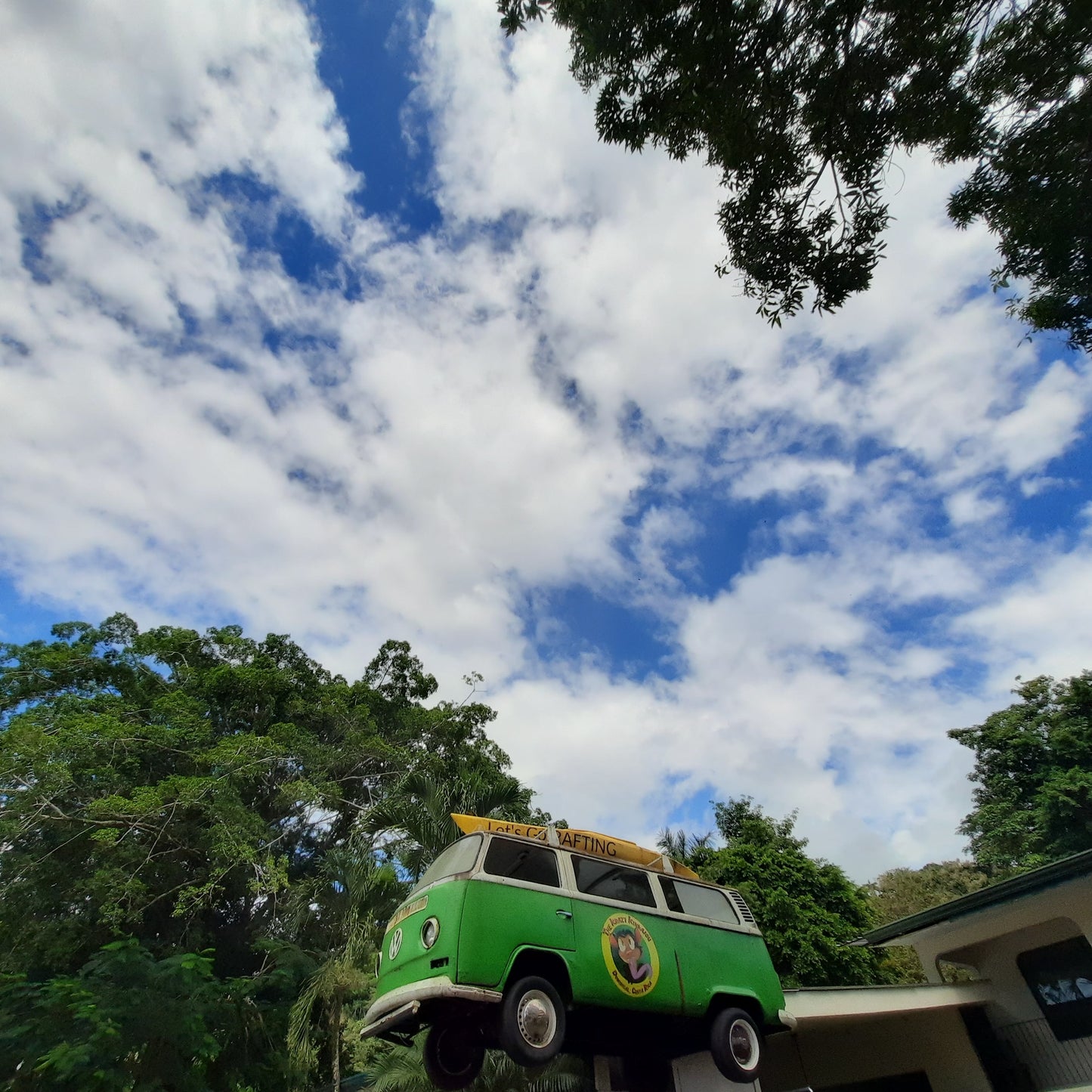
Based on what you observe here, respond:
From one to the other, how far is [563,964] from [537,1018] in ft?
1.36

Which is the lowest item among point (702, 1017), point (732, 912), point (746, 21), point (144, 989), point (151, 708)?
point (702, 1017)

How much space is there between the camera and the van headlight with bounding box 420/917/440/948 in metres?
4.71

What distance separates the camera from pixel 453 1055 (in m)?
5.30

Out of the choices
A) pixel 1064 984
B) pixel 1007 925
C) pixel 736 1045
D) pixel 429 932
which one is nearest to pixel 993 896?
pixel 1007 925

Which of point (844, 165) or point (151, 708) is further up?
point (151, 708)

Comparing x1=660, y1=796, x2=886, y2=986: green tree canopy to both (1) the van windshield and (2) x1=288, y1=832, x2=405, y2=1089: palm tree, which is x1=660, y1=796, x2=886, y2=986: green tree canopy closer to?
(2) x1=288, y1=832, x2=405, y2=1089: palm tree

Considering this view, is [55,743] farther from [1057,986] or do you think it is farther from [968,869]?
[968,869]

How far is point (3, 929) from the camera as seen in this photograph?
47.1 ft

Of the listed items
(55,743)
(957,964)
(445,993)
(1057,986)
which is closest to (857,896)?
(957,964)

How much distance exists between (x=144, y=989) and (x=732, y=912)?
36.4ft

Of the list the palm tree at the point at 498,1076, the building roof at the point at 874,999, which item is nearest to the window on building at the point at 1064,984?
the building roof at the point at 874,999

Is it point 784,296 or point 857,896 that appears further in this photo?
point 857,896

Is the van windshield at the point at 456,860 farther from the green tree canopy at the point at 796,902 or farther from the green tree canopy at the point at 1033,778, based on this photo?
the green tree canopy at the point at 1033,778

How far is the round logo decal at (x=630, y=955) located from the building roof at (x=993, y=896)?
26.5 ft
